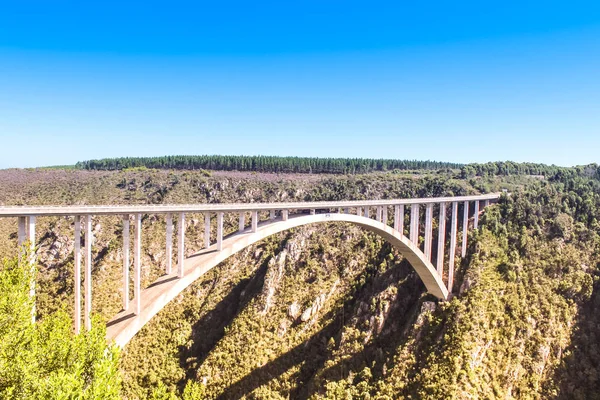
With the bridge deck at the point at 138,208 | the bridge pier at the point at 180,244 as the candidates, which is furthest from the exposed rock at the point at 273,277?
the bridge pier at the point at 180,244

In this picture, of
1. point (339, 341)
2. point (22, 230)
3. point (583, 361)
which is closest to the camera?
point (22, 230)

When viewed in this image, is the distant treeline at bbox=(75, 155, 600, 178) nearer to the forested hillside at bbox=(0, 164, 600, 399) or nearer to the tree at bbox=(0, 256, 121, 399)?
the forested hillside at bbox=(0, 164, 600, 399)

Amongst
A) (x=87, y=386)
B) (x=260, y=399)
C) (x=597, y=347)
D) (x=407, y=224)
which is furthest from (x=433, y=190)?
(x=87, y=386)

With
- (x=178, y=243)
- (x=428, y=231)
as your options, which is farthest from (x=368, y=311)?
(x=178, y=243)

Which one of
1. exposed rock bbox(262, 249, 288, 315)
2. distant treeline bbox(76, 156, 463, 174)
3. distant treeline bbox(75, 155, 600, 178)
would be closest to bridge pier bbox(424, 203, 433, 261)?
exposed rock bbox(262, 249, 288, 315)

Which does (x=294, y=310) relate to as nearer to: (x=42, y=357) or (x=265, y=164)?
(x=42, y=357)

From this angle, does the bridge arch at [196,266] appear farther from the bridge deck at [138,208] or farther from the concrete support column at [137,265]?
the bridge deck at [138,208]
